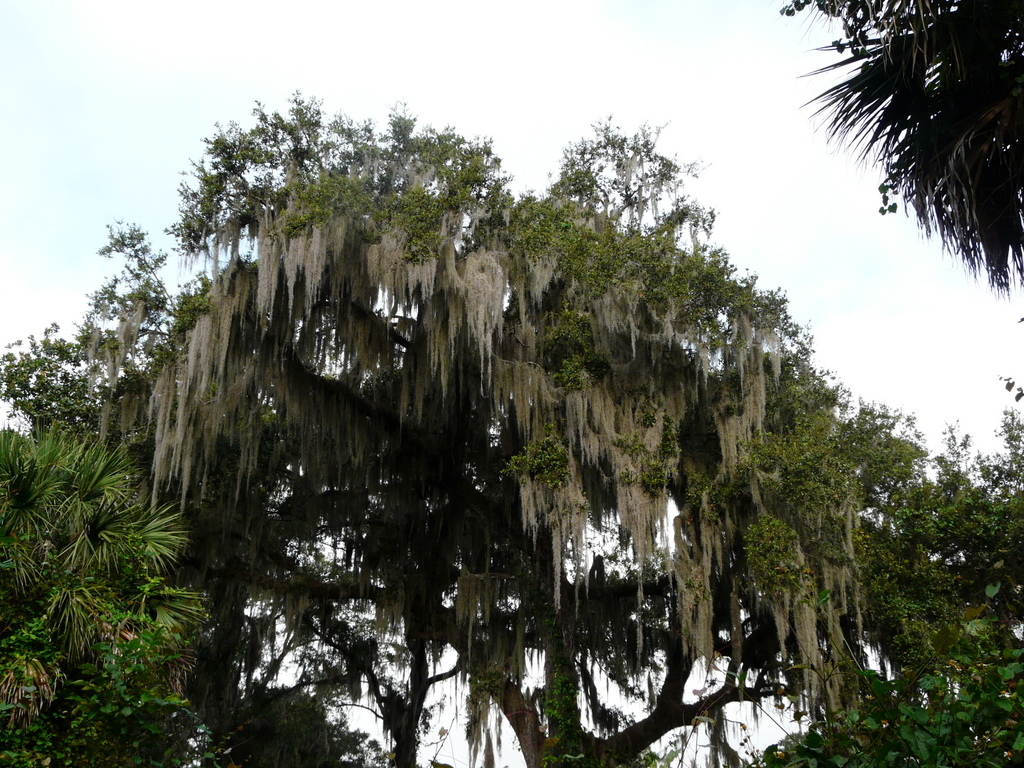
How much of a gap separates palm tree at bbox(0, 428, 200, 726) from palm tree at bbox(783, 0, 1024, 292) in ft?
19.7

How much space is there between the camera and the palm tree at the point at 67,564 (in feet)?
20.1

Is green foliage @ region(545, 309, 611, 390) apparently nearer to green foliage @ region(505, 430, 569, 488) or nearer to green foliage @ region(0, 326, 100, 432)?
green foliage @ region(505, 430, 569, 488)

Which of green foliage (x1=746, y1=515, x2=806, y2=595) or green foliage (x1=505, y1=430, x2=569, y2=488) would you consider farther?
green foliage (x1=505, y1=430, x2=569, y2=488)

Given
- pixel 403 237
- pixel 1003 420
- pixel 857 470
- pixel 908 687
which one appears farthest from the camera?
pixel 1003 420

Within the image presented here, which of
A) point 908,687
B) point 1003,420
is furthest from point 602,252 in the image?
point 908,687

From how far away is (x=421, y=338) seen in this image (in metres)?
11.4

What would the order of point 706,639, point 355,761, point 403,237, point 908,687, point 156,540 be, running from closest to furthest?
1. point 908,687
2. point 156,540
3. point 706,639
4. point 403,237
5. point 355,761

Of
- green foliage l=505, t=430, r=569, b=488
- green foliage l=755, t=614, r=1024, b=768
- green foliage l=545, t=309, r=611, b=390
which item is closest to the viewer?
→ green foliage l=755, t=614, r=1024, b=768

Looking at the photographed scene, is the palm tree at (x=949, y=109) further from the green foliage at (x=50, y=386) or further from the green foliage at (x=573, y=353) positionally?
the green foliage at (x=50, y=386)

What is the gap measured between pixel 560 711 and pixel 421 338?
5253 mm

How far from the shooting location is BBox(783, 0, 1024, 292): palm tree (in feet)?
15.4

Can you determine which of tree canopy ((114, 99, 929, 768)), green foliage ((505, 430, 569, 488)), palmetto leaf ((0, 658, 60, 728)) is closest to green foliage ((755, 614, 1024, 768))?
palmetto leaf ((0, 658, 60, 728))

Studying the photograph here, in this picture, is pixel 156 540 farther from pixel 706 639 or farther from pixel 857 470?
pixel 857 470

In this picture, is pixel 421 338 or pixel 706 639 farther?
pixel 421 338
